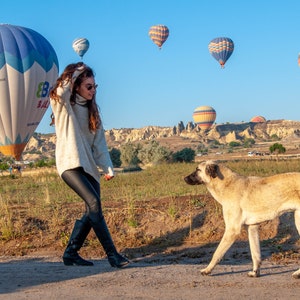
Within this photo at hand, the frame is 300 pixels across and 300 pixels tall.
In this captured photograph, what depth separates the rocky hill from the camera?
14625 cm

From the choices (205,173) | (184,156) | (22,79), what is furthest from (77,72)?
(184,156)

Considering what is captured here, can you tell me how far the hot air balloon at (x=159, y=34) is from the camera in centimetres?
7206

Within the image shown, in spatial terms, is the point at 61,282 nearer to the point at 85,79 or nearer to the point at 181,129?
the point at 85,79

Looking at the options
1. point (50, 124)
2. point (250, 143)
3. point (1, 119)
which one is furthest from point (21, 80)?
point (250, 143)

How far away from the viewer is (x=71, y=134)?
7098 mm

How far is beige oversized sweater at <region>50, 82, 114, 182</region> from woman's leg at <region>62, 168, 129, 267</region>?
10 centimetres

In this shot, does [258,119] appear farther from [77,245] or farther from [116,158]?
[77,245]

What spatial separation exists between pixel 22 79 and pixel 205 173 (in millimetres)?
26319

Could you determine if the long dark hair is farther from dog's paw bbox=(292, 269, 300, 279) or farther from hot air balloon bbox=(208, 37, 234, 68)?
hot air balloon bbox=(208, 37, 234, 68)

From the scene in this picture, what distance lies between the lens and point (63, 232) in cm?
1062

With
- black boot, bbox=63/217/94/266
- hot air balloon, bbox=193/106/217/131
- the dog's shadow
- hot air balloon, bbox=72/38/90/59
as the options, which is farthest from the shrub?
black boot, bbox=63/217/94/266

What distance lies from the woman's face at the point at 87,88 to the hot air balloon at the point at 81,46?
55136mm

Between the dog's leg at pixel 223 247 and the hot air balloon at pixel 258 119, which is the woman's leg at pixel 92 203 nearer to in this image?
the dog's leg at pixel 223 247

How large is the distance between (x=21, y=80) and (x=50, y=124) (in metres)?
25.6
